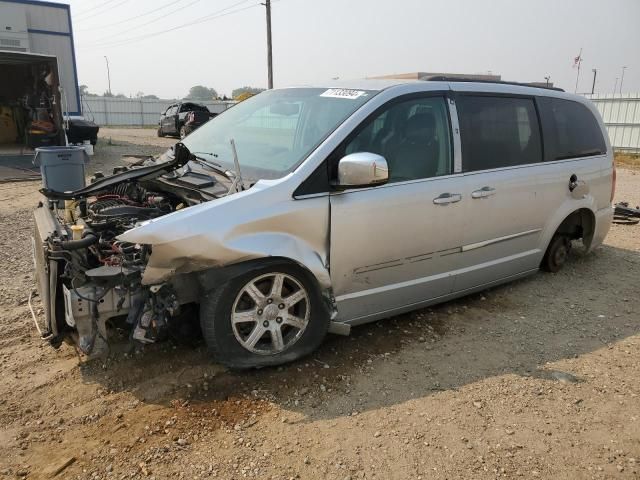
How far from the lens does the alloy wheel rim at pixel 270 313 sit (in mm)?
3182

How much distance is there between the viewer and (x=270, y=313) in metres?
3.24

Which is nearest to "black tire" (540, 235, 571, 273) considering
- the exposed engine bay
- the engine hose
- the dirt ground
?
the dirt ground

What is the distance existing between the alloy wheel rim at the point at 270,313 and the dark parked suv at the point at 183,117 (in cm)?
1853

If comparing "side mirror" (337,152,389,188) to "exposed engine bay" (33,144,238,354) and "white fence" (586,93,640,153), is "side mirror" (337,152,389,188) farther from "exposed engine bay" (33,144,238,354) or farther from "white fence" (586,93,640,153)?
"white fence" (586,93,640,153)

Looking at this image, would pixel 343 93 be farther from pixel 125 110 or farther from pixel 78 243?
pixel 125 110

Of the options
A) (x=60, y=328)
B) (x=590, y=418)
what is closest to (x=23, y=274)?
(x=60, y=328)

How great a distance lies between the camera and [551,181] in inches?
183

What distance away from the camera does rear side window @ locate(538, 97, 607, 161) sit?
4734 mm

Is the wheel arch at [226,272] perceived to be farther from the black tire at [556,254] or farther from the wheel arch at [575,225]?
the black tire at [556,254]

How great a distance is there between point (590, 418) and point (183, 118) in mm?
22194

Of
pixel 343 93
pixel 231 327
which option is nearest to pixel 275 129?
pixel 343 93

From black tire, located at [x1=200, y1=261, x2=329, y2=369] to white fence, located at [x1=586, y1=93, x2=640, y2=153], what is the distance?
22.6 metres

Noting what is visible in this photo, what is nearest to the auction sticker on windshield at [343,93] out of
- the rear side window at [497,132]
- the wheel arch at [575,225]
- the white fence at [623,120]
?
the rear side window at [497,132]

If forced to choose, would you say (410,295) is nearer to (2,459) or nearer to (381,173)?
(381,173)
